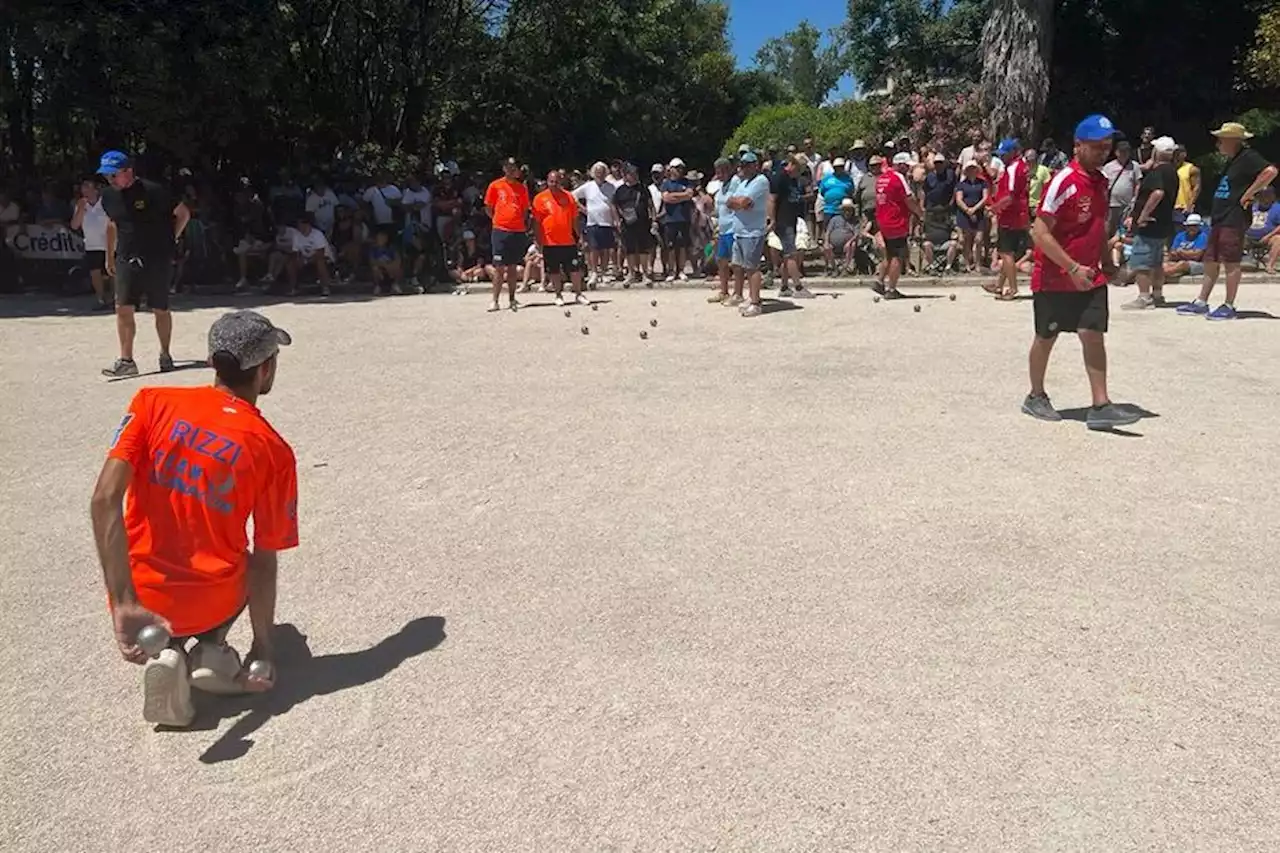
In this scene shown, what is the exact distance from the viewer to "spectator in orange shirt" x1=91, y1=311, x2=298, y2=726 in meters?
3.32

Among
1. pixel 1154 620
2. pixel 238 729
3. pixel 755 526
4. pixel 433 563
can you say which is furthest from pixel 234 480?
pixel 1154 620

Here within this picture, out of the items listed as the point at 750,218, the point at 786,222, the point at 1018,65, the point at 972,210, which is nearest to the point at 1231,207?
the point at 972,210

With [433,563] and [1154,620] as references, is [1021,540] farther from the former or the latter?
[433,563]

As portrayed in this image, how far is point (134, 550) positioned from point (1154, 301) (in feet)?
35.7

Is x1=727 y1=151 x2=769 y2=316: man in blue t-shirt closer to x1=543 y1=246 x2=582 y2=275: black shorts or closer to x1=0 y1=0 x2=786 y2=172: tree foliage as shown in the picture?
x1=543 y1=246 x2=582 y2=275: black shorts

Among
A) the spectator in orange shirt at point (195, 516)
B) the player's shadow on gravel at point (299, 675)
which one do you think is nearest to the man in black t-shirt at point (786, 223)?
the player's shadow on gravel at point (299, 675)

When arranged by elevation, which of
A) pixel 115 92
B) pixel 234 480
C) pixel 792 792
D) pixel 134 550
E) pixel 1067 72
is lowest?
pixel 792 792

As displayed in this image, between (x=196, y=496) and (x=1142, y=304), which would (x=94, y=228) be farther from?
(x=1142, y=304)

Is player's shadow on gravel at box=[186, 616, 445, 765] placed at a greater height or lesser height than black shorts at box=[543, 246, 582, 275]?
lesser

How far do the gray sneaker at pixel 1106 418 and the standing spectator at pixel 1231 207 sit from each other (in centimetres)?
415

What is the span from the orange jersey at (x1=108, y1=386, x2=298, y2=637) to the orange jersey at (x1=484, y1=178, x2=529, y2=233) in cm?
932

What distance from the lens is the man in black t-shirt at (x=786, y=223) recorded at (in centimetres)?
1312

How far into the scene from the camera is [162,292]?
9109mm

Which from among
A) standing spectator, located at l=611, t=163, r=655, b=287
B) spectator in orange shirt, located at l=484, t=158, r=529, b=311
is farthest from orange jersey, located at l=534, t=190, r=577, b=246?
standing spectator, located at l=611, t=163, r=655, b=287
